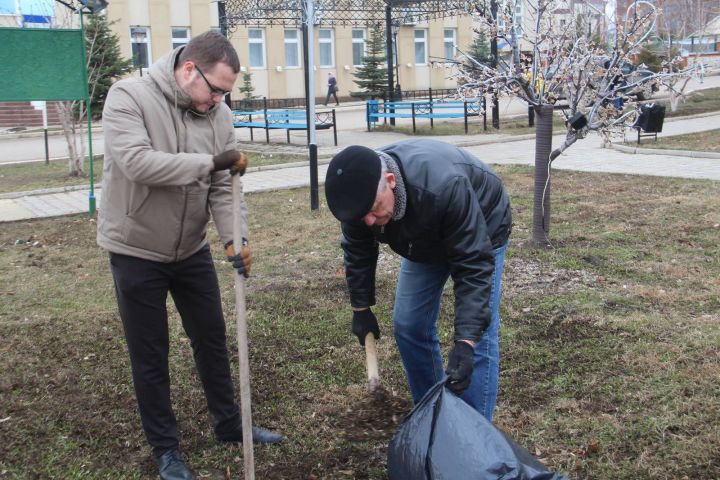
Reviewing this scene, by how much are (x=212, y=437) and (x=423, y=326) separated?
1.12 meters

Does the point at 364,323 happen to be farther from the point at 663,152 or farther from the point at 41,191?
the point at 663,152

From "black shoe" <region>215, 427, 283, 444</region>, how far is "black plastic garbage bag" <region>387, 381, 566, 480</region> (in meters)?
0.86

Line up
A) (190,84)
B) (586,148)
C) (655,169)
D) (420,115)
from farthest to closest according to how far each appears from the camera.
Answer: (420,115) < (586,148) < (655,169) < (190,84)

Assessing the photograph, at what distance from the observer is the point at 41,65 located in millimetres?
7809

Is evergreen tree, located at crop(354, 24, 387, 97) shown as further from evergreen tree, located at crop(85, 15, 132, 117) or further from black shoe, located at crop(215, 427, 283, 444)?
black shoe, located at crop(215, 427, 283, 444)

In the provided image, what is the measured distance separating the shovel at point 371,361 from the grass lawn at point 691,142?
1042 centimetres

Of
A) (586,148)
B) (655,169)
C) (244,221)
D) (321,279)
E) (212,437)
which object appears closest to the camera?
(244,221)

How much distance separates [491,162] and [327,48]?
77.5 ft

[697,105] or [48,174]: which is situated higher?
[697,105]

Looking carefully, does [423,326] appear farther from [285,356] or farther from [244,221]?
[285,356]

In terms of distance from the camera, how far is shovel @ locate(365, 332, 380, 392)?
10.9 feet

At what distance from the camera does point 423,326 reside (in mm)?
3191


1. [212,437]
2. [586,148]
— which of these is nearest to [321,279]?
[212,437]

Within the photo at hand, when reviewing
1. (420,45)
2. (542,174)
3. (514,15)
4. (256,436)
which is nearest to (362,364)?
(256,436)
